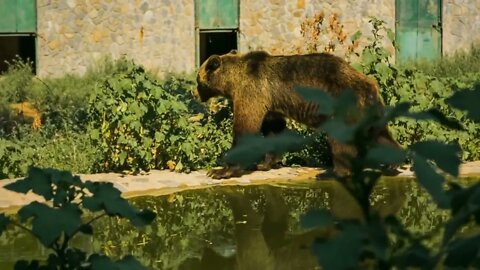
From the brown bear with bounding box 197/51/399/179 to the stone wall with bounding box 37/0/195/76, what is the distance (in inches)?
293

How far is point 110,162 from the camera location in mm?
11102

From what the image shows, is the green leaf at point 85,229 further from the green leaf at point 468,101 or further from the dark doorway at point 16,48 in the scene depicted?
the dark doorway at point 16,48

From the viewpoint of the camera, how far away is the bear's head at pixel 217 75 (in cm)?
1165

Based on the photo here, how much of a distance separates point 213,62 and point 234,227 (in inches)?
151

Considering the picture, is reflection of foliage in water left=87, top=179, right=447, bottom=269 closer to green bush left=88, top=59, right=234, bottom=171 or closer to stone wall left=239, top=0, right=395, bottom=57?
green bush left=88, top=59, right=234, bottom=171

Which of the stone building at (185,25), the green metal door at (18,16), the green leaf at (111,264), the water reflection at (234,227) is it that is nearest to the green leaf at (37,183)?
the green leaf at (111,264)

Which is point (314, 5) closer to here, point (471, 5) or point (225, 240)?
point (471, 5)

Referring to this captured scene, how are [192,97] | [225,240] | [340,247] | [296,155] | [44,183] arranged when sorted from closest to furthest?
[340,247] → [44,183] → [225,240] → [296,155] → [192,97]

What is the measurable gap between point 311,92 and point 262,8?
17.6 m

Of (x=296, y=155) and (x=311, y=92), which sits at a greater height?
(x=311, y=92)

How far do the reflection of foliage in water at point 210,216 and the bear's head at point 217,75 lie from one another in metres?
1.62

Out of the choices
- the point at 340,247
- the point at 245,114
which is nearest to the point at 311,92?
the point at 340,247

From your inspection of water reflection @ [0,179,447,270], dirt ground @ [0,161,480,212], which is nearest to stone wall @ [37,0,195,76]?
dirt ground @ [0,161,480,212]

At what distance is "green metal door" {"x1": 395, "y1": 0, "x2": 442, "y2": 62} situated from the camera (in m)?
20.7
